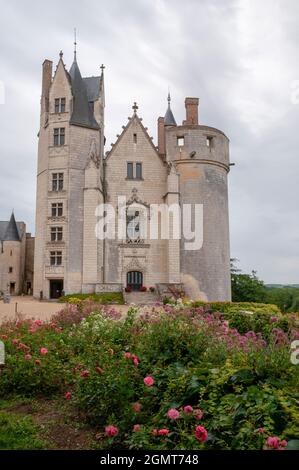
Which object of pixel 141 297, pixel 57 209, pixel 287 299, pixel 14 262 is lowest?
pixel 287 299

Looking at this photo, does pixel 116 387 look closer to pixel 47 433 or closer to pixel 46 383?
pixel 47 433

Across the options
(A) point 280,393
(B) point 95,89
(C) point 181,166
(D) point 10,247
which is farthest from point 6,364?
(D) point 10,247

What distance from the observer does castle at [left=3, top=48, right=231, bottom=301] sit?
3050cm

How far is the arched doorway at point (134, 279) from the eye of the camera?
105ft

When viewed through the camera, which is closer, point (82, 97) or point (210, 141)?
point (82, 97)

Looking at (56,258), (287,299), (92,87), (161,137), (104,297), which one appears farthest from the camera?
(287,299)

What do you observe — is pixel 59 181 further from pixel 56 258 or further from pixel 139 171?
pixel 139 171

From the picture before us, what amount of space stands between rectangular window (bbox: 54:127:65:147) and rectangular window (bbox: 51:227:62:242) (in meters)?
6.48

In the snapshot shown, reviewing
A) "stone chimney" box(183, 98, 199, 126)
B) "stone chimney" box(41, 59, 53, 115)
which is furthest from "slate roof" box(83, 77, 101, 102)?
"stone chimney" box(183, 98, 199, 126)

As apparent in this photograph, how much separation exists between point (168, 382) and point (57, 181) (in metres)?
27.1

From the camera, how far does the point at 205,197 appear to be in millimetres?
32469

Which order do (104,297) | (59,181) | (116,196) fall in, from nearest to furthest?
(104,297), (59,181), (116,196)

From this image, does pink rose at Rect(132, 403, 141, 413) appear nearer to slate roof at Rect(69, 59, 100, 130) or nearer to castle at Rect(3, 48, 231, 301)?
castle at Rect(3, 48, 231, 301)

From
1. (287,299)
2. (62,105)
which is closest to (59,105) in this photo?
(62,105)
